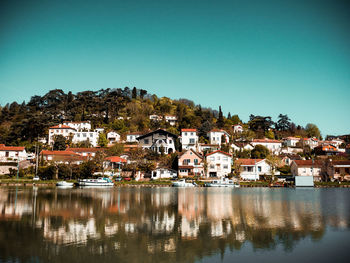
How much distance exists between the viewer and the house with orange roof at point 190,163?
6462 centimetres

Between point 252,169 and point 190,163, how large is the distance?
14.9 m

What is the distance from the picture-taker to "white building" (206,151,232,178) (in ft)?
217

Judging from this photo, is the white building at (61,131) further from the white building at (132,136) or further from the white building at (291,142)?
the white building at (291,142)

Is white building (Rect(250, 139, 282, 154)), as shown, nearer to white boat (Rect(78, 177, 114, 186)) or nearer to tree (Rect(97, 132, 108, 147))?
tree (Rect(97, 132, 108, 147))

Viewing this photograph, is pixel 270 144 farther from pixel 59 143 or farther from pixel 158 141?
pixel 59 143

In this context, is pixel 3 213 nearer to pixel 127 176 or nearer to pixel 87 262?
pixel 87 262

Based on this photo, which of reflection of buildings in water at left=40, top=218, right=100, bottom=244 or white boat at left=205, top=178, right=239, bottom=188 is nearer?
reflection of buildings in water at left=40, top=218, right=100, bottom=244

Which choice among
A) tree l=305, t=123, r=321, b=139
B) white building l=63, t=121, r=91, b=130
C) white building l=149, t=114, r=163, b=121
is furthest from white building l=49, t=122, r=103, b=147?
tree l=305, t=123, r=321, b=139

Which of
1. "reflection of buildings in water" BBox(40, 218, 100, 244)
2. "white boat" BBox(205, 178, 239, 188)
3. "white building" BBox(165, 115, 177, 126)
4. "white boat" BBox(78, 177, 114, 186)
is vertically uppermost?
"white building" BBox(165, 115, 177, 126)

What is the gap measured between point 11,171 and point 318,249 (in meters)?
60.2

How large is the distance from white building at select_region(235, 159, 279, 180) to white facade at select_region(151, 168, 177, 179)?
50.1 feet

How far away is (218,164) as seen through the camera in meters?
66.2

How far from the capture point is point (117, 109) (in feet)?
345

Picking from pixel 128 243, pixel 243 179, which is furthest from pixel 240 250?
pixel 243 179
